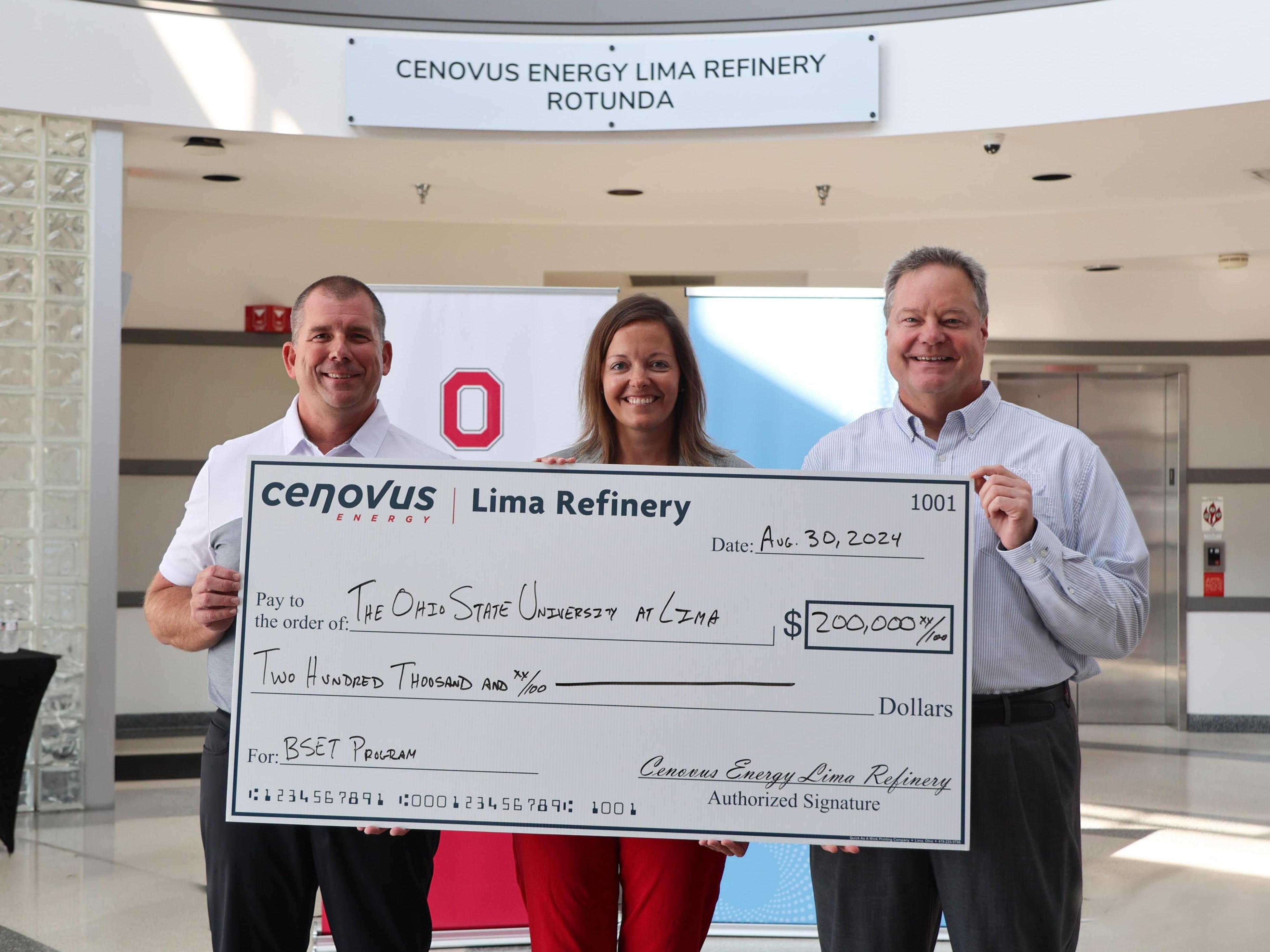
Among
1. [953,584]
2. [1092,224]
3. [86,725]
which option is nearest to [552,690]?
[953,584]

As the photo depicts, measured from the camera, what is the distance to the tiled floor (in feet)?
13.0

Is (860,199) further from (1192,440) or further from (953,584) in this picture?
(953,584)

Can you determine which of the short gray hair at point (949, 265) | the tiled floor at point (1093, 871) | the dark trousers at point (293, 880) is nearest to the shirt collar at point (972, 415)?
the short gray hair at point (949, 265)

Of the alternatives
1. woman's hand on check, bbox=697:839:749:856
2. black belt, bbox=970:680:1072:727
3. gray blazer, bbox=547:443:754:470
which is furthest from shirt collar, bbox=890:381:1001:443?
woman's hand on check, bbox=697:839:749:856

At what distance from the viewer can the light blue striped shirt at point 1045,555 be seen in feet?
6.21

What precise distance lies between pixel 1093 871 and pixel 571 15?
448cm

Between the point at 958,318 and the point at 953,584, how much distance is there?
0.46m

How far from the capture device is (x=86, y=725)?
5.47 meters

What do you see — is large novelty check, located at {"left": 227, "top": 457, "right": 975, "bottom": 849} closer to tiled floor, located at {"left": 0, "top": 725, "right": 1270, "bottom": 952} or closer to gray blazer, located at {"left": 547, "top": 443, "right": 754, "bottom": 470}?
gray blazer, located at {"left": 547, "top": 443, "right": 754, "bottom": 470}

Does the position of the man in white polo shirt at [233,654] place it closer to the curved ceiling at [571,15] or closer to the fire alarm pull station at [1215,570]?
the curved ceiling at [571,15]

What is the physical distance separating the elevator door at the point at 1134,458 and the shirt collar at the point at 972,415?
6025 millimetres
